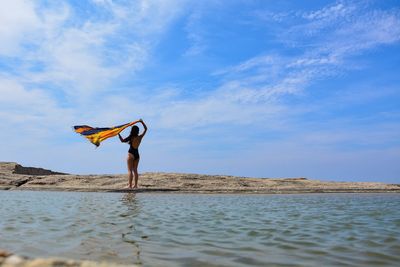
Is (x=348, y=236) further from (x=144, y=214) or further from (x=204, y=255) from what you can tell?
(x=144, y=214)

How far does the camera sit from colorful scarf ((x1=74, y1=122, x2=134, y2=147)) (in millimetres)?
15072

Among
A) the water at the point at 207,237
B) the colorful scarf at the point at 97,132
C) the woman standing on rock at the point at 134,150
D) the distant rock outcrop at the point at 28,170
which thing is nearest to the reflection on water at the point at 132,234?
the water at the point at 207,237

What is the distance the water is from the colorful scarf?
312 inches

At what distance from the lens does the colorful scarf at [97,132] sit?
15.1 metres

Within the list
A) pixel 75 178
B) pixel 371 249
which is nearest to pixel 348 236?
pixel 371 249

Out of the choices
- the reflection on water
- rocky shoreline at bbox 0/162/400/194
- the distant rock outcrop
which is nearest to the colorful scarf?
rocky shoreline at bbox 0/162/400/194

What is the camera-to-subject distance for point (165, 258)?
363 cm

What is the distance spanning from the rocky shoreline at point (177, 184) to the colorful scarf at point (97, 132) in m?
1.70

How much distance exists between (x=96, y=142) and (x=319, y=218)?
10.6m

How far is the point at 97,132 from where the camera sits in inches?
611

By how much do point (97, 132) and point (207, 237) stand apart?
11572mm

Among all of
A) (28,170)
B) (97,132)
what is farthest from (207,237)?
(28,170)

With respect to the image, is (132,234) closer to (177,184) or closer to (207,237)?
(207,237)

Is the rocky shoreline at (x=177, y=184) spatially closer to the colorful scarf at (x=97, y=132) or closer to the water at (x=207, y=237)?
the colorful scarf at (x=97, y=132)
